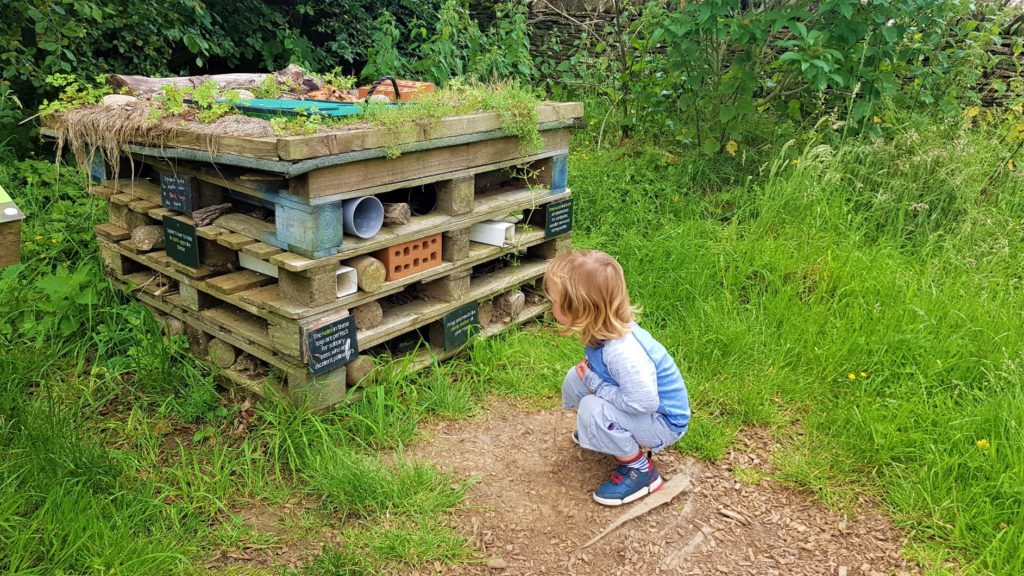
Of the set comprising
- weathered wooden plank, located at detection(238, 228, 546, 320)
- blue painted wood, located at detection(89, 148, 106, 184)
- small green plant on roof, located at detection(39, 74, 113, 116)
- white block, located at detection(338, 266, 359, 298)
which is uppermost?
small green plant on roof, located at detection(39, 74, 113, 116)

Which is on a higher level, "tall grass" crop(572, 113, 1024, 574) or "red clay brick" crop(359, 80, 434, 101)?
"red clay brick" crop(359, 80, 434, 101)

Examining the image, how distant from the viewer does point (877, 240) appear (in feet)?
16.4

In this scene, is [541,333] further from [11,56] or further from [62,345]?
[11,56]

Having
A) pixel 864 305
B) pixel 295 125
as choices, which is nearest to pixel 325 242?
pixel 295 125

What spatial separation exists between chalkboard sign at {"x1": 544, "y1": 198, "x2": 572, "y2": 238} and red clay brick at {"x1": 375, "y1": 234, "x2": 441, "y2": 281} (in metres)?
0.90

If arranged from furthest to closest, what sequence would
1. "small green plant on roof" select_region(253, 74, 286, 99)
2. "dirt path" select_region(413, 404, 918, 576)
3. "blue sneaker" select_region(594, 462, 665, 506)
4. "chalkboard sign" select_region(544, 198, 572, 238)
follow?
"chalkboard sign" select_region(544, 198, 572, 238), "small green plant on roof" select_region(253, 74, 286, 99), "blue sneaker" select_region(594, 462, 665, 506), "dirt path" select_region(413, 404, 918, 576)

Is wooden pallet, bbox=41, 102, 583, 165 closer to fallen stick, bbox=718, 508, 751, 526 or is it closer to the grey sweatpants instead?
the grey sweatpants

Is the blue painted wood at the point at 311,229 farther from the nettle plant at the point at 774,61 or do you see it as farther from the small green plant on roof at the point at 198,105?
the nettle plant at the point at 774,61

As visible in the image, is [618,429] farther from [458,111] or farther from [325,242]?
[458,111]

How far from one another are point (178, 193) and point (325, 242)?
943 mm

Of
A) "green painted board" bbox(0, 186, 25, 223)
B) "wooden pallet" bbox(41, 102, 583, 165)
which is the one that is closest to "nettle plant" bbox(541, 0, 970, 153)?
"wooden pallet" bbox(41, 102, 583, 165)

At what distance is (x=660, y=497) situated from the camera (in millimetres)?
3131

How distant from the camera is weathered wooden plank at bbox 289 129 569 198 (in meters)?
3.05

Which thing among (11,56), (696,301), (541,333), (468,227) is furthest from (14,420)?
(696,301)
